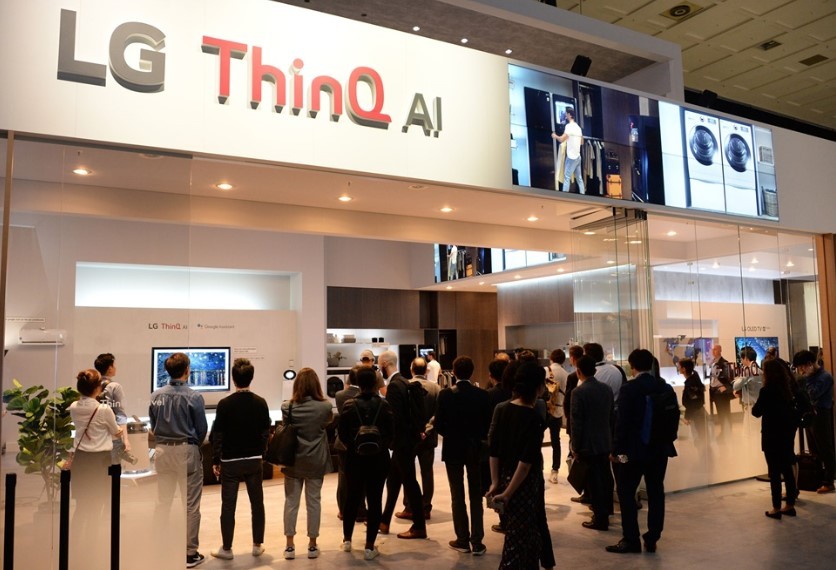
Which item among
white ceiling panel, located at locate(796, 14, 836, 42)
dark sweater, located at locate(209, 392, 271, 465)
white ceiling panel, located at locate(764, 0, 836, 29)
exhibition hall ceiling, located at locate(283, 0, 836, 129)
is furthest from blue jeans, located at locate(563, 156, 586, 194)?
white ceiling panel, located at locate(796, 14, 836, 42)

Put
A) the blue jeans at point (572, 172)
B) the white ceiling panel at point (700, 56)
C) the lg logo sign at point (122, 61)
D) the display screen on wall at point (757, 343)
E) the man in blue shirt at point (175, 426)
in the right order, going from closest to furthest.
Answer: the lg logo sign at point (122, 61) < the man in blue shirt at point (175, 426) < the blue jeans at point (572, 172) < the display screen on wall at point (757, 343) < the white ceiling panel at point (700, 56)

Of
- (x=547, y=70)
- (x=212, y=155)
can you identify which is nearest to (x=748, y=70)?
(x=547, y=70)

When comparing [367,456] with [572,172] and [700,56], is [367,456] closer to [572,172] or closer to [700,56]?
[572,172]

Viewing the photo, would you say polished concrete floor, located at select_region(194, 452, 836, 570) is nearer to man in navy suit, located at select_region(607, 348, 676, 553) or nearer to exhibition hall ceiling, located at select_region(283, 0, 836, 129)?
man in navy suit, located at select_region(607, 348, 676, 553)

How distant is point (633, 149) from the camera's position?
281 inches

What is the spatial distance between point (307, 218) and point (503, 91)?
2411 mm

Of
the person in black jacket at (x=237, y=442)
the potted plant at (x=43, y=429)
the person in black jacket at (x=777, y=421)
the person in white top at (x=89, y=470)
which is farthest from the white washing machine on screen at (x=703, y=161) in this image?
the potted plant at (x=43, y=429)

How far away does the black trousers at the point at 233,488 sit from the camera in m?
5.10

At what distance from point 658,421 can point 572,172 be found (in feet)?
8.86

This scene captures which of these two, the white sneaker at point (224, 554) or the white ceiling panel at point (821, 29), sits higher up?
the white ceiling panel at point (821, 29)

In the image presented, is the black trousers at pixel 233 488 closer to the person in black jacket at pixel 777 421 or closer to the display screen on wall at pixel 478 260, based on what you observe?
the person in black jacket at pixel 777 421

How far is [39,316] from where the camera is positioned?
4.19 metres

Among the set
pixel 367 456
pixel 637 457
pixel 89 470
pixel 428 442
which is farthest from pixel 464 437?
pixel 89 470

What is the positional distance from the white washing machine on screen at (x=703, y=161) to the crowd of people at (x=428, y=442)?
2376mm
